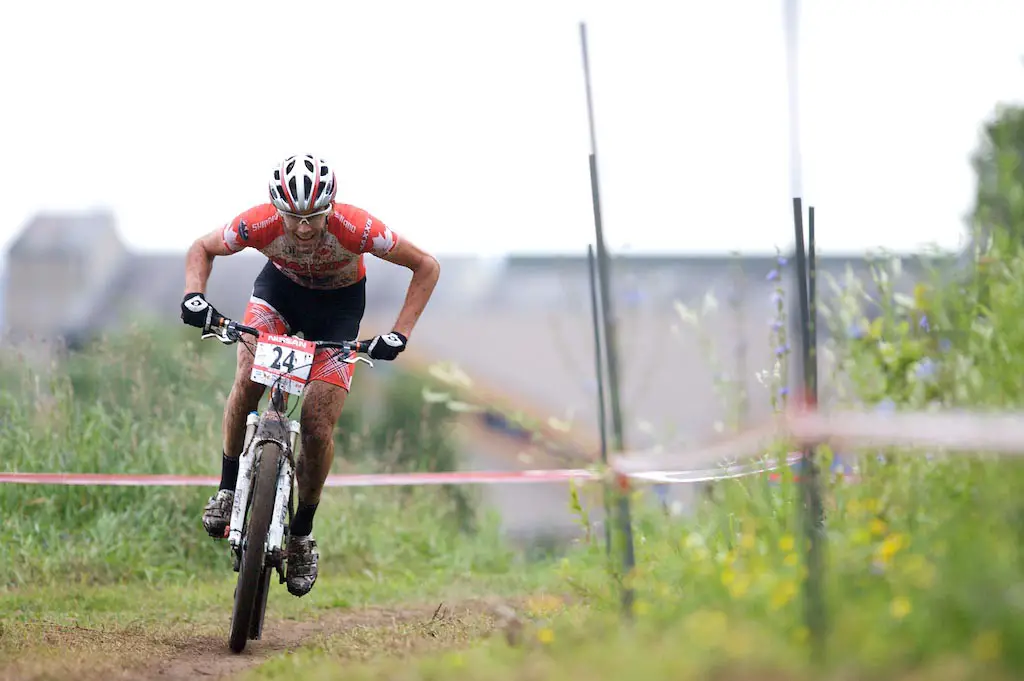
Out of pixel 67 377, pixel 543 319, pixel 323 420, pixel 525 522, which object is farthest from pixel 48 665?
pixel 543 319

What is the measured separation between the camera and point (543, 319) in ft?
62.3

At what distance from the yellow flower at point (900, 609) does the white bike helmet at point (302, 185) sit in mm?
2997

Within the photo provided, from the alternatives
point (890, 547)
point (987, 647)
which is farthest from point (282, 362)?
point (987, 647)

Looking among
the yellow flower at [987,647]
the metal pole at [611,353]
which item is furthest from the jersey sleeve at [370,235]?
the yellow flower at [987,647]

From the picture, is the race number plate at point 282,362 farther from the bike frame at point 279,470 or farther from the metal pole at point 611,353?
the metal pole at point 611,353

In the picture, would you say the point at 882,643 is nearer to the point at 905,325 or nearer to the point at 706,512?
the point at 905,325

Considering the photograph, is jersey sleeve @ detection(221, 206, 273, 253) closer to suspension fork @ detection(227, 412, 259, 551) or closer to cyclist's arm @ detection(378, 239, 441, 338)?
cyclist's arm @ detection(378, 239, 441, 338)

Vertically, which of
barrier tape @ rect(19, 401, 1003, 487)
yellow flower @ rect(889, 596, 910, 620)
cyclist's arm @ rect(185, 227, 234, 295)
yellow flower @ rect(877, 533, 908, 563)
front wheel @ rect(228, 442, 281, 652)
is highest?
cyclist's arm @ rect(185, 227, 234, 295)

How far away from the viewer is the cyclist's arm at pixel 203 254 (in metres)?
5.41

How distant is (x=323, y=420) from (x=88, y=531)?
124 inches

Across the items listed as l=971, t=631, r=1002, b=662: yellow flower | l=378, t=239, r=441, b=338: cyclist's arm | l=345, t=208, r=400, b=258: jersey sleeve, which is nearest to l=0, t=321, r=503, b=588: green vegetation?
l=378, t=239, r=441, b=338: cyclist's arm

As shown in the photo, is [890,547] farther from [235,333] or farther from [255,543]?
[235,333]

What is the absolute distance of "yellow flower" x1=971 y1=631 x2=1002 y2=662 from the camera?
267 cm

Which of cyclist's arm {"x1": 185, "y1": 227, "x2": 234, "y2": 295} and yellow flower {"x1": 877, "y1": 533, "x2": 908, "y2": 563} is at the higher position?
cyclist's arm {"x1": 185, "y1": 227, "x2": 234, "y2": 295}
